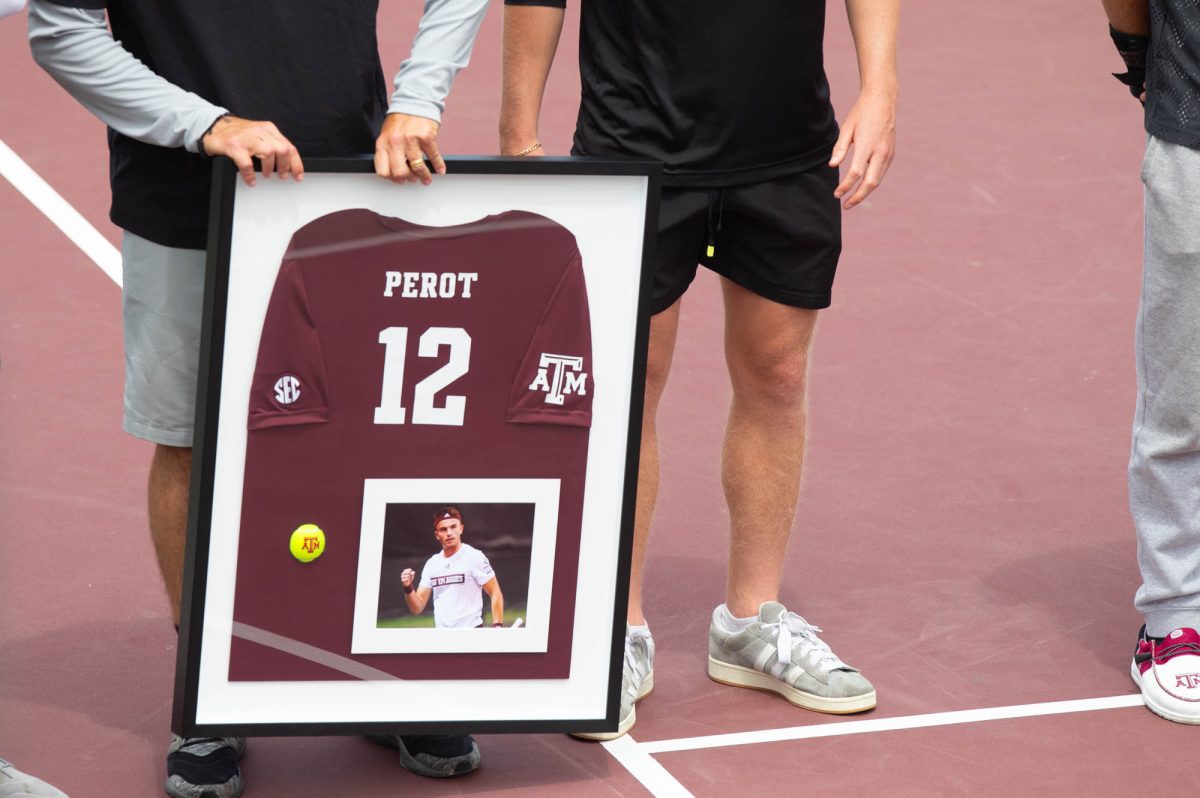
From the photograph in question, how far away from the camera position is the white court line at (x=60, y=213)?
6.71 m

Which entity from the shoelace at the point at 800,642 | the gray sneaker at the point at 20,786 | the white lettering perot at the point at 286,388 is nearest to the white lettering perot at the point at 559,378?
the white lettering perot at the point at 286,388

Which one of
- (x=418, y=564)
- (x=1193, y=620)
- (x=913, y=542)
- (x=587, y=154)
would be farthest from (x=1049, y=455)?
(x=418, y=564)

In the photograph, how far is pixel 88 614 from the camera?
443cm

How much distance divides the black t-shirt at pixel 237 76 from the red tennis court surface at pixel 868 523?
1.16 metres

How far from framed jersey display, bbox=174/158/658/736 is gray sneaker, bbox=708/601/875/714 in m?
0.63

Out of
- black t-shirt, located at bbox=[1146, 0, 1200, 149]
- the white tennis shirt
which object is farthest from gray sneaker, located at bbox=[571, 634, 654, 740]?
black t-shirt, located at bbox=[1146, 0, 1200, 149]

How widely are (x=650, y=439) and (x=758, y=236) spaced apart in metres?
0.51

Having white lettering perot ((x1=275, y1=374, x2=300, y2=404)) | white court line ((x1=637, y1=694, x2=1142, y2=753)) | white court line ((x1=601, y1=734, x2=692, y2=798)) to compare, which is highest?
white lettering perot ((x1=275, y1=374, x2=300, y2=404))

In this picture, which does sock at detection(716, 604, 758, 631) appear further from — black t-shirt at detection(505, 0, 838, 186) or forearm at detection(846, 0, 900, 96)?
forearm at detection(846, 0, 900, 96)

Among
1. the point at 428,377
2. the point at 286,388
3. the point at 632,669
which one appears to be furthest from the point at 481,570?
the point at 632,669

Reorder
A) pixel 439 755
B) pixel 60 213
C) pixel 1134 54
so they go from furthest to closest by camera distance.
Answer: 1. pixel 60 213
2. pixel 1134 54
3. pixel 439 755

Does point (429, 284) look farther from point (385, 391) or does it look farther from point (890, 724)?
point (890, 724)

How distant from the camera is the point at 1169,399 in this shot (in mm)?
4141

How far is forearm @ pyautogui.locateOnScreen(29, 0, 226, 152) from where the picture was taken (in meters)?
3.34
